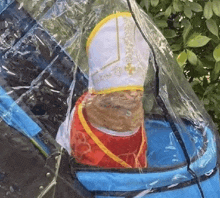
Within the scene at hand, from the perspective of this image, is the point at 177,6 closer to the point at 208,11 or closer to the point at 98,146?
the point at 208,11

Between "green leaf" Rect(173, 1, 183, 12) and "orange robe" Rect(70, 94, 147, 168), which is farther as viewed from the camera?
"green leaf" Rect(173, 1, 183, 12)

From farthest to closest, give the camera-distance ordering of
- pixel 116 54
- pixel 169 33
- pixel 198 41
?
pixel 169 33, pixel 198 41, pixel 116 54

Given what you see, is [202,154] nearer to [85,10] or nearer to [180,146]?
[180,146]

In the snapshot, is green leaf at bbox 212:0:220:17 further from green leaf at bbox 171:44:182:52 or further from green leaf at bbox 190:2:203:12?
green leaf at bbox 171:44:182:52

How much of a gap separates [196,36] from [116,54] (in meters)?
0.50

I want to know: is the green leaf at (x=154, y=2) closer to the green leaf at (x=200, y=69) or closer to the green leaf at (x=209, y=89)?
the green leaf at (x=200, y=69)

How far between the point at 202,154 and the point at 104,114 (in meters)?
0.31

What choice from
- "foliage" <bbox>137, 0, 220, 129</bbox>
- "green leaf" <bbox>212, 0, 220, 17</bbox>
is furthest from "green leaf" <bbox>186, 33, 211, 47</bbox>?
"green leaf" <bbox>212, 0, 220, 17</bbox>

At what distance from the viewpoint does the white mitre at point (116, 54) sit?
0.85 metres

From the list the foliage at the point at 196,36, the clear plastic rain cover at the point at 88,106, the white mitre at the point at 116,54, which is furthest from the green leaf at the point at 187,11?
the white mitre at the point at 116,54

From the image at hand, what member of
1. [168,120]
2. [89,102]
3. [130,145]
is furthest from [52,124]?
[168,120]

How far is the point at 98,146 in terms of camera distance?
951 millimetres

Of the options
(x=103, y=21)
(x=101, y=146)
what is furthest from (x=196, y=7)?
(x=101, y=146)

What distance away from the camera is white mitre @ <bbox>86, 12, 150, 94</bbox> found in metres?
0.85
